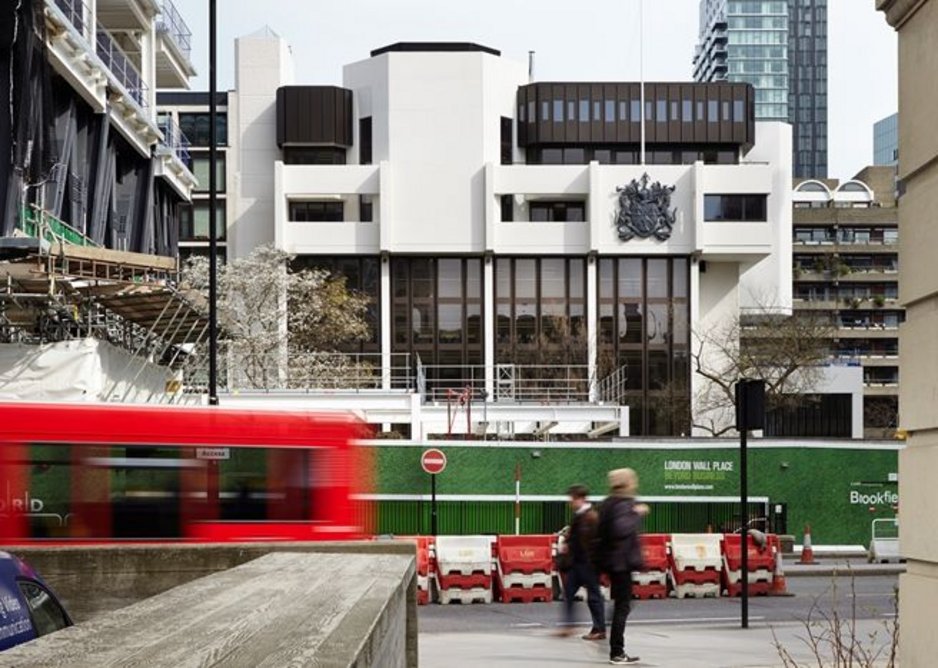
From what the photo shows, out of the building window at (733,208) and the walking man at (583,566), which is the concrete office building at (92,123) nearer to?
the walking man at (583,566)

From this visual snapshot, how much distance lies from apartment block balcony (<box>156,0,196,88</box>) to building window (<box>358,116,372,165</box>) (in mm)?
21292

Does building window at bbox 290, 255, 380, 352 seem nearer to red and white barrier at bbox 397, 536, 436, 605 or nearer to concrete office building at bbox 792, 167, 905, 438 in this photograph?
concrete office building at bbox 792, 167, 905, 438

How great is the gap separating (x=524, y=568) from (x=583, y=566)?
10.9m

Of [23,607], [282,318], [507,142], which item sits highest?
A: [507,142]

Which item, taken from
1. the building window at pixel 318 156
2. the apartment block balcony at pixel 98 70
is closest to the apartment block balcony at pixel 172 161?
the apartment block balcony at pixel 98 70

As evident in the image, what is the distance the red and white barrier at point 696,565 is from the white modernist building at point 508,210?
58.4 metres

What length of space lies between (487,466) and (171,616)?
3064 centimetres

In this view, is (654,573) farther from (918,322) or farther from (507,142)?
(507,142)

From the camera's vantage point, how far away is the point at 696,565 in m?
27.4

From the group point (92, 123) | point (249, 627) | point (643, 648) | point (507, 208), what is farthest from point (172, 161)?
point (249, 627)

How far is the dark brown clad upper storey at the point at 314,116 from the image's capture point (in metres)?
90.2

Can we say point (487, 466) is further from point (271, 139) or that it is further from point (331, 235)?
point (271, 139)

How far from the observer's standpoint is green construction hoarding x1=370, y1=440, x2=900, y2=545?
117 feet

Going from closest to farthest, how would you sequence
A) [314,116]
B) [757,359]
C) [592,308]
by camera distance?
1. [757,359]
2. [592,308]
3. [314,116]
